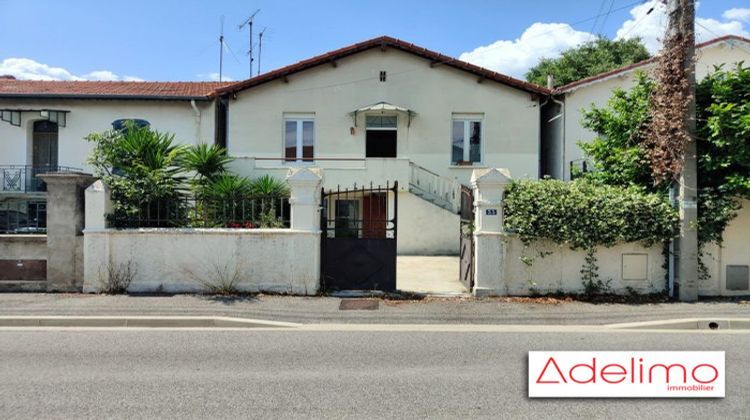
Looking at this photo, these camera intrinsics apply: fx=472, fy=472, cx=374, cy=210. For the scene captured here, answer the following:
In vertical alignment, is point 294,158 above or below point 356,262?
above

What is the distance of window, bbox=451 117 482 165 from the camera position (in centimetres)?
1698

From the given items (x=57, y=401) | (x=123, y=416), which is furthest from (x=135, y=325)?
(x=123, y=416)

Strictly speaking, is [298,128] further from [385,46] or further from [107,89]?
[107,89]

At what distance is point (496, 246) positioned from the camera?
859 cm

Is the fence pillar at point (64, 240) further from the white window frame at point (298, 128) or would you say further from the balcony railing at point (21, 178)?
the balcony railing at point (21, 178)

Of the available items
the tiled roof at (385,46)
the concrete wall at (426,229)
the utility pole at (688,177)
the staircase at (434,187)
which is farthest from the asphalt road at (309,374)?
the tiled roof at (385,46)

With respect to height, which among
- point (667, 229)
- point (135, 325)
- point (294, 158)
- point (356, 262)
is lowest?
point (135, 325)

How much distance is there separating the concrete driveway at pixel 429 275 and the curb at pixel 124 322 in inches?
129

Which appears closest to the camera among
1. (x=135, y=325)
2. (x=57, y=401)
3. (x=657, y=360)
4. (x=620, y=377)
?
(x=57, y=401)

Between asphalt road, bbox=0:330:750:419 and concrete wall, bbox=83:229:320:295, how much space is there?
2.00 metres

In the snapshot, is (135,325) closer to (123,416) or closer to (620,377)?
(123,416)

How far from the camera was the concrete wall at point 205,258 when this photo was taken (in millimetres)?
8656

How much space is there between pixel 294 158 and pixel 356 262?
302 inches

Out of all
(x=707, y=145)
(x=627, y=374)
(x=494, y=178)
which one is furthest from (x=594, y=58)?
(x=627, y=374)
